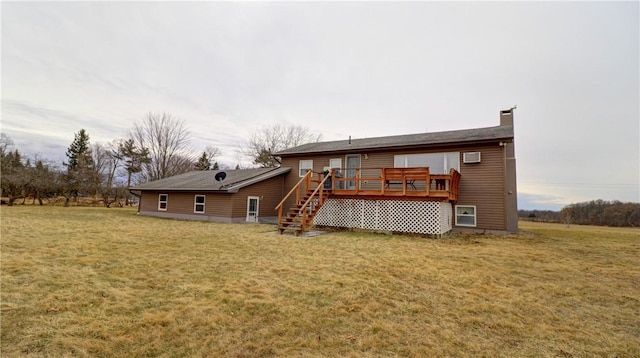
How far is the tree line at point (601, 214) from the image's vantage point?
31.9 metres

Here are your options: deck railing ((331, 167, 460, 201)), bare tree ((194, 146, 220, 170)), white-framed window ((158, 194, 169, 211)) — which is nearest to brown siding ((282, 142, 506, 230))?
deck railing ((331, 167, 460, 201))

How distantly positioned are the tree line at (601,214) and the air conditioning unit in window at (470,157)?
25943 millimetres

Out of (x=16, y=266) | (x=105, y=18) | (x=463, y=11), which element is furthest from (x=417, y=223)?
(x=105, y=18)

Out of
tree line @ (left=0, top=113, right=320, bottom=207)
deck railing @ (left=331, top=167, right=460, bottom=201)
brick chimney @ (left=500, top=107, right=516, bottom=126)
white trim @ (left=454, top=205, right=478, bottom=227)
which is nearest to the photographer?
deck railing @ (left=331, top=167, right=460, bottom=201)

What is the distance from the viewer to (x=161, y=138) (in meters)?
33.4

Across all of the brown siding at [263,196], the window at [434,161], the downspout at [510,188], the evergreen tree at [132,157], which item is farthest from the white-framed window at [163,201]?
the downspout at [510,188]

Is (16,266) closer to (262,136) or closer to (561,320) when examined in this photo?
(561,320)

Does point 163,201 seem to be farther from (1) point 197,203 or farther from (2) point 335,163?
(2) point 335,163

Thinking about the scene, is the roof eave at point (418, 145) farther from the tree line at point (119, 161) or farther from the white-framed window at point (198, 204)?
the tree line at point (119, 161)

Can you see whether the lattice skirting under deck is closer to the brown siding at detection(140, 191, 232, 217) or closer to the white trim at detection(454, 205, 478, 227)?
the white trim at detection(454, 205, 478, 227)

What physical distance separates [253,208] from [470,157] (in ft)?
39.4

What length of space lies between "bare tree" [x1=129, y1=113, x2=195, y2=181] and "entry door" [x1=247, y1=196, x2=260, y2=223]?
72.3 ft

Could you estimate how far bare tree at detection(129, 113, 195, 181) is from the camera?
108 feet

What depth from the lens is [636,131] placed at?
1585 cm
